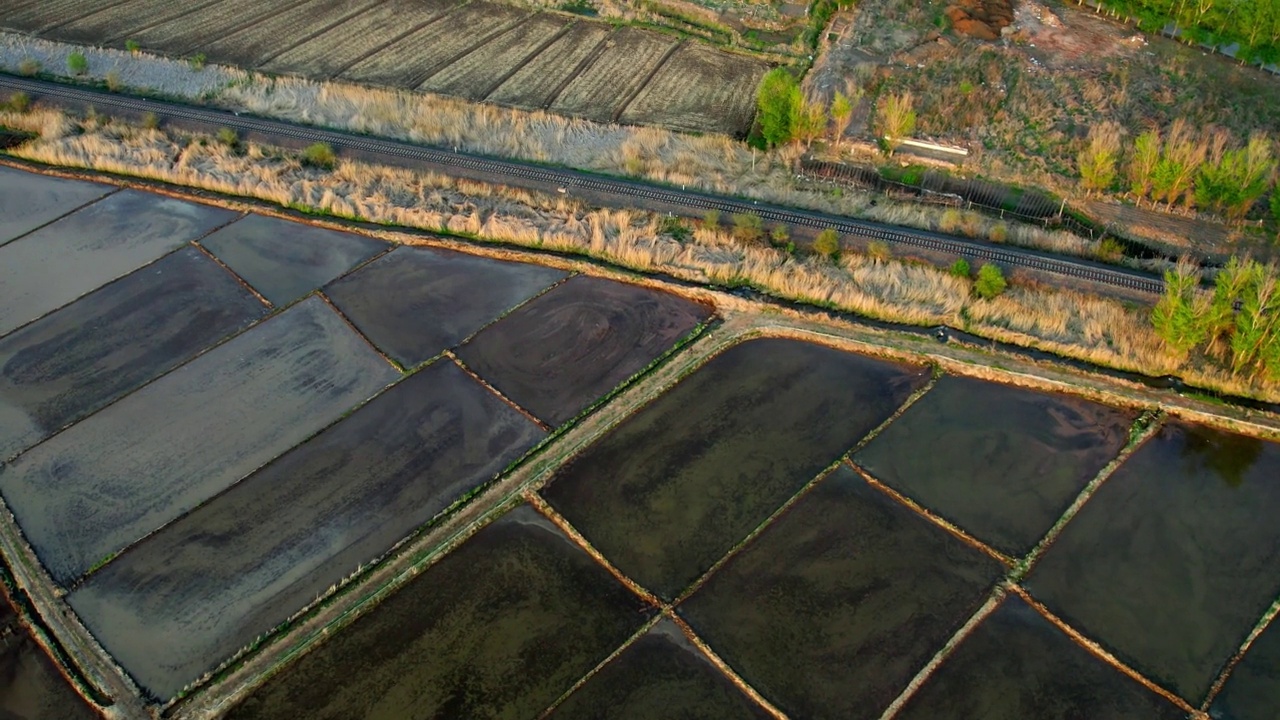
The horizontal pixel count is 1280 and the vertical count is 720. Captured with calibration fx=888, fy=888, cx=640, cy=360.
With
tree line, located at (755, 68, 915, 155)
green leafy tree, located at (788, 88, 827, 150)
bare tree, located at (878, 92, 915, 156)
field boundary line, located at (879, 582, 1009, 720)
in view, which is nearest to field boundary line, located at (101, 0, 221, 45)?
Result: tree line, located at (755, 68, 915, 155)

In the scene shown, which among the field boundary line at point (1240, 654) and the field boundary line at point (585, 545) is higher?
the field boundary line at point (585, 545)

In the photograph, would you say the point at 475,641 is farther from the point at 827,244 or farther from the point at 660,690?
the point at 827,244

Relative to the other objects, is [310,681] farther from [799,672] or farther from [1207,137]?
[1207,137]

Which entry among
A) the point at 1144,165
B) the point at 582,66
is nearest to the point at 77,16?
the point at 582,66

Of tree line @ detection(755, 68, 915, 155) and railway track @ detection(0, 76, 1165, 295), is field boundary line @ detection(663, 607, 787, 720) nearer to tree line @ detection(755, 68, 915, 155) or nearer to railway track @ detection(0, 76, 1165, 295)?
railway track @ detection(0, 76, 1165, 295)

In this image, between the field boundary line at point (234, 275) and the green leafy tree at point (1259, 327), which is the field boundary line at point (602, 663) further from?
the green leafy tree at point (1259, 327)

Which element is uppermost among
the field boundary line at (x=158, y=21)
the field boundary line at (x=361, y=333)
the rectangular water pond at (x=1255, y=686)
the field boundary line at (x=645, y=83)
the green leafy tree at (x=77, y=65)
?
the field boundary line at (x=158, y=21)

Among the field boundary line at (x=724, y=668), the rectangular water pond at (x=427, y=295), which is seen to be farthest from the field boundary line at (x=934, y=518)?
the rectangular water pond at (x=427, y=295)
